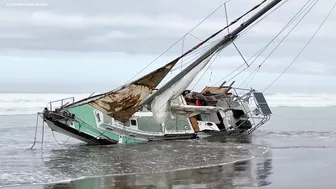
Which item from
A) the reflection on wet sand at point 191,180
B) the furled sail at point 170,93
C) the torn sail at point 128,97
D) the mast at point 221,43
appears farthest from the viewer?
the torn sail at point 128,97

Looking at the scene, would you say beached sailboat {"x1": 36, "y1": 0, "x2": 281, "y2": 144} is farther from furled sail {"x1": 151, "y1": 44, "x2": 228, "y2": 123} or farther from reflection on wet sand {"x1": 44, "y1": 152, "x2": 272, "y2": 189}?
reflection on wet sand {"x1": 44, "y1": 152, "x2": 272, "y2": 189}

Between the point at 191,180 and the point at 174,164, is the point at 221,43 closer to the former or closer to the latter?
the point at 174,164

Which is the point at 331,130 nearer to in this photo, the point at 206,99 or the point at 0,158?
the point at 206,99

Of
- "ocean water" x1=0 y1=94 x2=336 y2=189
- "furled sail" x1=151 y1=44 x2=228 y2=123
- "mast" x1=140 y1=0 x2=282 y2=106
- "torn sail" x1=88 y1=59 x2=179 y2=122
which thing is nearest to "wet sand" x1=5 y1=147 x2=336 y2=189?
"ocean water" x1=0 y1=94 x2=336 y2=189

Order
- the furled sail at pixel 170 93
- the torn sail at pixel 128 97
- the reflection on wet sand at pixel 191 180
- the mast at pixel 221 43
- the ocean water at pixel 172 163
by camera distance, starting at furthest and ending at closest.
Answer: the torn sail at pixel 128 97 < the furled sail at pixel 170 93 < the mast at pixel 221 43 < the ocean water at pixel 172 163 < the reflection on wet sand at pixel 191 180

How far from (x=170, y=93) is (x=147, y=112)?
3.40 m

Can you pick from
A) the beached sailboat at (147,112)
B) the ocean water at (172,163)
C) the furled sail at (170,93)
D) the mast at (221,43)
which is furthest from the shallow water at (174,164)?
the mast at (221,43)

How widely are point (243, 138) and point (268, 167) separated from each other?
1123 cm

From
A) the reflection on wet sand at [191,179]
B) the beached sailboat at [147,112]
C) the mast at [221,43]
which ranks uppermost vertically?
the mast at [221,43]

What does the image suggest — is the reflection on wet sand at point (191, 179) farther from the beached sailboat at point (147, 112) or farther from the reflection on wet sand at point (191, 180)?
the beached sailboat at point (147, 112)

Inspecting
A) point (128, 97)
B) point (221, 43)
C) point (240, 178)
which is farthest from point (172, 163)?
point (221, 43)

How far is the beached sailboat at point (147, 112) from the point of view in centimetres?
1970

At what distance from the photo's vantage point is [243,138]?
1009 inches

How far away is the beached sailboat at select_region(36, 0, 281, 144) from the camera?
19.7 metres
